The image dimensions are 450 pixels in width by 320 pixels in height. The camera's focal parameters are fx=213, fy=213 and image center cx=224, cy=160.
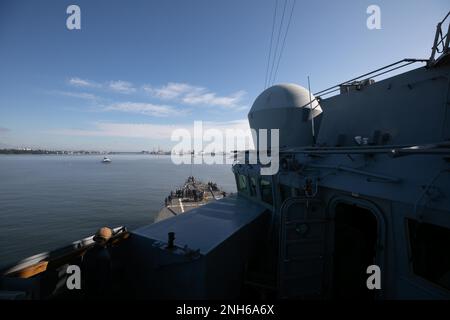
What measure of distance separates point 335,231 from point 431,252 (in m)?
2.57

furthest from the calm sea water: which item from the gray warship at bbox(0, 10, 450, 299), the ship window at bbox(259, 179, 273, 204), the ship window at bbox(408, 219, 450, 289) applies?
the ship window at bbox(408, 219, 450, 289)

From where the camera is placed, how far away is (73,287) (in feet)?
15.1

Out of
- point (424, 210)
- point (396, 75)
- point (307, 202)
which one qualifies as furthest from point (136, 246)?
point (396, 75)

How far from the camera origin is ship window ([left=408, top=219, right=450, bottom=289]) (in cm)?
340

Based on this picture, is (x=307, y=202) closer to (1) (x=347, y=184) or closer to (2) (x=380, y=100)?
(1) (x=347, y=184)

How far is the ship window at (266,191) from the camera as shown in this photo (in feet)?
26.0

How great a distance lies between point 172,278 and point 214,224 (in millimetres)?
2114

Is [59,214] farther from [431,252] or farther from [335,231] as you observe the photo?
[431,252]

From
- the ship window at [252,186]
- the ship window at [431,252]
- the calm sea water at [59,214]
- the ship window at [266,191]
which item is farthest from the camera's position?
the calm sea water at [59,214]

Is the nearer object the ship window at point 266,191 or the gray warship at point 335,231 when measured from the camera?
the gray warship at point 335,231

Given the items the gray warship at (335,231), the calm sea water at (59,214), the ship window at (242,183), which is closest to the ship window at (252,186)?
the ship window at (242,183)

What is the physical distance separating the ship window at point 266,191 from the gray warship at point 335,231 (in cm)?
9

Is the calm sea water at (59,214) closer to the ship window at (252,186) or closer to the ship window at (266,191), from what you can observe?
the ship window at (252,186)

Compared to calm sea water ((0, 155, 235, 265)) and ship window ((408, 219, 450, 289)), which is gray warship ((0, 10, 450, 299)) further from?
calm sea water ((0, 155, 235, 265))
